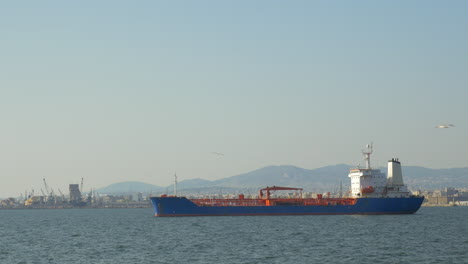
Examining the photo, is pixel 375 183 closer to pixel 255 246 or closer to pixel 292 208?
pixel 292 208

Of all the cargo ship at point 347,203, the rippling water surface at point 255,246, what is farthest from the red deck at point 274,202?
the rippling water surface at point 255,246

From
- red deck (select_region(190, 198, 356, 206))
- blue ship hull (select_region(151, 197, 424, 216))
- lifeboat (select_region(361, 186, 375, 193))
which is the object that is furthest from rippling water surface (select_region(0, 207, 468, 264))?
red deck (select_region(190, 198, 356, 206))

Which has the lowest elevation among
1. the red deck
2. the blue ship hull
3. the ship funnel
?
the blue ship hull

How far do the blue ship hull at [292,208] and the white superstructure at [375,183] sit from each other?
81.4 inches

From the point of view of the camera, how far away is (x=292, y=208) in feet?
360

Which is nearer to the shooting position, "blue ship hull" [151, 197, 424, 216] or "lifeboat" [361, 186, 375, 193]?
"blue ship hull" [151, 197, 424, 216]

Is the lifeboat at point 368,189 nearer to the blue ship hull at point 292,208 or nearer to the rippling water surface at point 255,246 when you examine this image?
the blue ship hull at point 292,208

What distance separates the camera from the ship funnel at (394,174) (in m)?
111

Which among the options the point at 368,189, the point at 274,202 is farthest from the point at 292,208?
the point at 368,189

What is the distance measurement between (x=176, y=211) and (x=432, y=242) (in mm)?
53958

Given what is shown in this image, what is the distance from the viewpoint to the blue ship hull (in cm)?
10744

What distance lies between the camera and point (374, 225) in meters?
84.5

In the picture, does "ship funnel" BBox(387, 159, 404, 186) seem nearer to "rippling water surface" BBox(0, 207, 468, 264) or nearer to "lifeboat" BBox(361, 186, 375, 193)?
"lifeboat" BBox(361, 186, 375, 193)

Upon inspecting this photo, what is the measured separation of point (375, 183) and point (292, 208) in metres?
14.0
